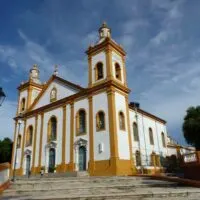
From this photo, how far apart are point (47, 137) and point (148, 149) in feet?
35.7

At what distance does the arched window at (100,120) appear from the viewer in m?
19.9

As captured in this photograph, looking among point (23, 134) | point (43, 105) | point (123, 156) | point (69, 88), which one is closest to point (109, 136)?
point (123, 156)

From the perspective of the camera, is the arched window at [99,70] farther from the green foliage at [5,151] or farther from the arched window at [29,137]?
the green foliage at [5,151]

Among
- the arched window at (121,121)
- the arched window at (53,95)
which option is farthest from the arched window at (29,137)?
the arched window at (121,121)

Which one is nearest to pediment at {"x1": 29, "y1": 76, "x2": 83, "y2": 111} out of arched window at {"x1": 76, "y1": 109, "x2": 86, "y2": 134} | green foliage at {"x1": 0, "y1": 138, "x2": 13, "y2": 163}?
arched window at {"x1": 76, "y1": 109, "x2": 86, "y2": 134}

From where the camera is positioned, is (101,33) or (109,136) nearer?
(109,136)

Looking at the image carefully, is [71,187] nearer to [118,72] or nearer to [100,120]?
[100,120]

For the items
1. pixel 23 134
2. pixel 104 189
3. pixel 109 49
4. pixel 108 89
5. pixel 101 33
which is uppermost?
pixel 101 33

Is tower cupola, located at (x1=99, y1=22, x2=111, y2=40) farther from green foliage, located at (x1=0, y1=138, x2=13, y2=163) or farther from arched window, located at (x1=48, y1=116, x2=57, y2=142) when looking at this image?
green foliage, located at (x1=0, y1=138, x2=13, y2=163)

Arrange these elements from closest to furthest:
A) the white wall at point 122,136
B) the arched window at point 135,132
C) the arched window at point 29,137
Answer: the white wall at point 122,136, the arched window at point 135,132, the arched window at point 29,137

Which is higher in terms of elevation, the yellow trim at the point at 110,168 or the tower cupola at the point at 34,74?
the tower cupola at the point at 34,74

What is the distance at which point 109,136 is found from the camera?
1880 cm

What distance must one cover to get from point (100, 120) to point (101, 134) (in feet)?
4.45

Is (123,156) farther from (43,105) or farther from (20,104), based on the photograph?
(20,104)
